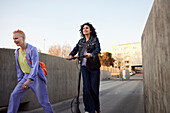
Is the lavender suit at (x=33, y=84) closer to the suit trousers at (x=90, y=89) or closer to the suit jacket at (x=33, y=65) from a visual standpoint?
the suit jacket at (x=33, y=65)

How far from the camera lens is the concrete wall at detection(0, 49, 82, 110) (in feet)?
13.5

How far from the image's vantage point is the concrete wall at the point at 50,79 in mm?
4125

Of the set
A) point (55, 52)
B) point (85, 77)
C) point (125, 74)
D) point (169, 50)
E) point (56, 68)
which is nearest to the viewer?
point (169, 50)

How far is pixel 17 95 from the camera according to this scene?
8.87ft

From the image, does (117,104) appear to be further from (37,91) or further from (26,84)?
(26,84)

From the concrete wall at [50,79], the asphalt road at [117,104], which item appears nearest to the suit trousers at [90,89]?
the asphalt road at [117,104]

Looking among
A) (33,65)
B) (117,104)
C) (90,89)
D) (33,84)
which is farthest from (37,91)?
(117,104)

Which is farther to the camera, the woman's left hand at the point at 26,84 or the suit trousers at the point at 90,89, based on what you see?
the suit trousers at the point at 90,89

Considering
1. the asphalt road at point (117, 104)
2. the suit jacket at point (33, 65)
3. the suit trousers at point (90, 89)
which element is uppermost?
the suit jacket at point (33, 65)

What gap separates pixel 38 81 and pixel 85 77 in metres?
1.01

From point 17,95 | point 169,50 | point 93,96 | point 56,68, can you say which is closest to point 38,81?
point 17,95

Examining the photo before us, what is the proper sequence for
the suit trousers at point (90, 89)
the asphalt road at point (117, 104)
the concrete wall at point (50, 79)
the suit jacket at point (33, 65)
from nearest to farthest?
the suit jacket at point (33, 65) < the suit trousers at point (90, 89) < the concrete wall at point (50, 79) < the asphalt road at point (117, 104)

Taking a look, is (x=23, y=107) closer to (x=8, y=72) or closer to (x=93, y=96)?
(x=8, y=72)

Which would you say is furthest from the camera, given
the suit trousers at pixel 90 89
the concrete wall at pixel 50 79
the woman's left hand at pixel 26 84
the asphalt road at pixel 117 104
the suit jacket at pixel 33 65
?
the asphalt road at pixel 117 104
